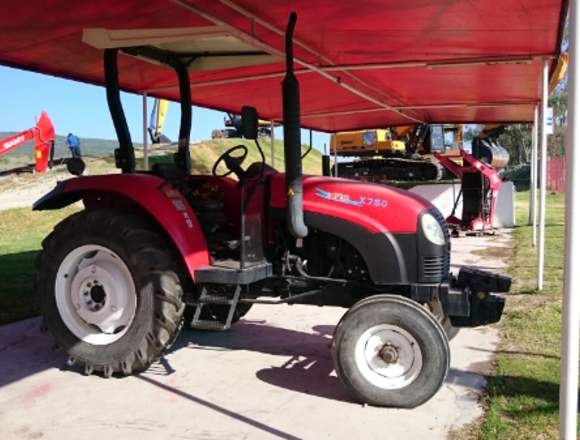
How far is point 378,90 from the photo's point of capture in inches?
344

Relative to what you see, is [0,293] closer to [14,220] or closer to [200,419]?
[200,419]

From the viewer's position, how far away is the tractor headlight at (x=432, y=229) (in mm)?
3801

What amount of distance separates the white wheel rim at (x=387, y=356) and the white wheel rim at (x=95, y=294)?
1.65m

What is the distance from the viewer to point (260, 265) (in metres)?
4.12

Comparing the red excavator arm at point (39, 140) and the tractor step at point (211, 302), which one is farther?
the red excavator arm at point (39, 140)

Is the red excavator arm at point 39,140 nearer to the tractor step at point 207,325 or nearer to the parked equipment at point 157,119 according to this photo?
the parked equipment at point 157,119

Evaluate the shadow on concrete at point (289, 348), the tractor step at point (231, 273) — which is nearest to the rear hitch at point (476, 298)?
the shadow on concrete at point (289, 348)

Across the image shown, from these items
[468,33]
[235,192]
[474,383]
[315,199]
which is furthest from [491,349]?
[468,33]

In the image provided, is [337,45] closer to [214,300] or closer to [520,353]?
[214,300]

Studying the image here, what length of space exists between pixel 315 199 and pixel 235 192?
33.2 inches

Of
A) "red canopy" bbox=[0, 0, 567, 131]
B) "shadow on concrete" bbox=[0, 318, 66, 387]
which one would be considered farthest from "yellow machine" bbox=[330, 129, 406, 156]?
"shadow on concrete" bbox=[0, 318, 66, 387]

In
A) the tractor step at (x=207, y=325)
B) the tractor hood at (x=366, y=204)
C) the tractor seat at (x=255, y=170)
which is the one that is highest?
the tractor seat at (x=255, y=170)

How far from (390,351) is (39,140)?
17853 mm

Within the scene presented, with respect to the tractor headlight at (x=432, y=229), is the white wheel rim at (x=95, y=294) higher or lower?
lower
